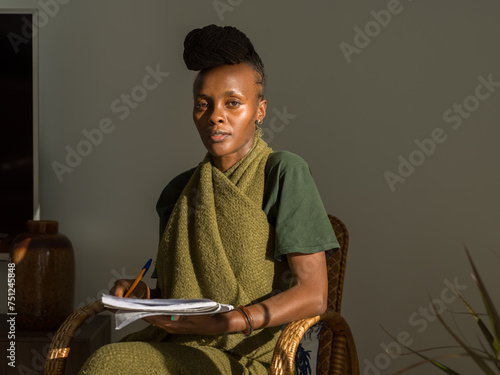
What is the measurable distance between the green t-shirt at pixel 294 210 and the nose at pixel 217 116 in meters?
0.18

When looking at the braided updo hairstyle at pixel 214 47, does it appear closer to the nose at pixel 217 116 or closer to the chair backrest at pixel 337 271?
the nose at pixel 217 116

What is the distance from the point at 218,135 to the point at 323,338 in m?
0.74

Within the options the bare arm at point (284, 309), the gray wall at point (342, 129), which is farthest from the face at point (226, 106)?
the gray wall at point (342, 129)

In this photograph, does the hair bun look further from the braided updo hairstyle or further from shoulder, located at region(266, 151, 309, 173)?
shoulder, located at region(266, 151, 309, 173)

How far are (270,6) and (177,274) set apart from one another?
144cm

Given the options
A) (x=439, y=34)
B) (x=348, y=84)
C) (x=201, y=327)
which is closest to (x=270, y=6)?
(x=348, y=84)

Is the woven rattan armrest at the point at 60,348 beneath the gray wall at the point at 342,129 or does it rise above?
beneath

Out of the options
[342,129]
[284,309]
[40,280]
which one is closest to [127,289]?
[284,309]

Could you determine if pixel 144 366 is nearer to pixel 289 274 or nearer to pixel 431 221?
pixel 289 274

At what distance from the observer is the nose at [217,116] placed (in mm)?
1605

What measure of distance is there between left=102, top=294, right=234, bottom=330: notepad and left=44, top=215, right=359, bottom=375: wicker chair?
24cm

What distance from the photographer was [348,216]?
258 cm

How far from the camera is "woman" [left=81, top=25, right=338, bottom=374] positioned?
1521 mm

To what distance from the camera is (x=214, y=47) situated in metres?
1.58
